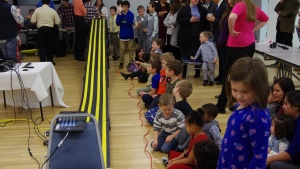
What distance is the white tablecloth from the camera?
15.1 feet

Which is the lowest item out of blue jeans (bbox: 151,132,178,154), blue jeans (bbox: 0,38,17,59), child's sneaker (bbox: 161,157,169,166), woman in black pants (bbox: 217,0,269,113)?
child's sneaker (bbox: 161,157,169,166)

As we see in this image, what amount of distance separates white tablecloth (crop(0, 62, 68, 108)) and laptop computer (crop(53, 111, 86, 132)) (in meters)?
2.10

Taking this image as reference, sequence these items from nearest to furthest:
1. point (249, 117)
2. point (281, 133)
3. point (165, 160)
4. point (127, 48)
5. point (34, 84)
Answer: point (249, 117)
point (281, 133)
point (165, 160)
point (34, 84)
point (127, 48)

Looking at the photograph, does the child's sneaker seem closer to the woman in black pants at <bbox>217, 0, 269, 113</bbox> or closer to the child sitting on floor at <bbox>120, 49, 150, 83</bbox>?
the woman in black pants at <bbox>217, 0, 269, 113</bbox>

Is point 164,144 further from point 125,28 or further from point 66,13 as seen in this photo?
point 66,13

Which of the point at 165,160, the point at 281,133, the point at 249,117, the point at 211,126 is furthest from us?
the point at 165,160

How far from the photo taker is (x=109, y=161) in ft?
11.6

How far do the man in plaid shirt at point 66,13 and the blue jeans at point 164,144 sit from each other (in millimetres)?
6730

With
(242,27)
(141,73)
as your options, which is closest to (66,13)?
(141,73)

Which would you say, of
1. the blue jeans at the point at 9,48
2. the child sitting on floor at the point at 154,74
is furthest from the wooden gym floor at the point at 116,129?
the blue jeans at the point at 9,48

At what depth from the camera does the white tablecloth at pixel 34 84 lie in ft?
15.1

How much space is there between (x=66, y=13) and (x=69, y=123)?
7.72m

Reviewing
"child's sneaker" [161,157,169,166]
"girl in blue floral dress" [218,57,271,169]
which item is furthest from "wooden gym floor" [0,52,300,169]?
"girl in blue floral dress" [218,57,271,169]

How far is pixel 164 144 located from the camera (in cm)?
386
